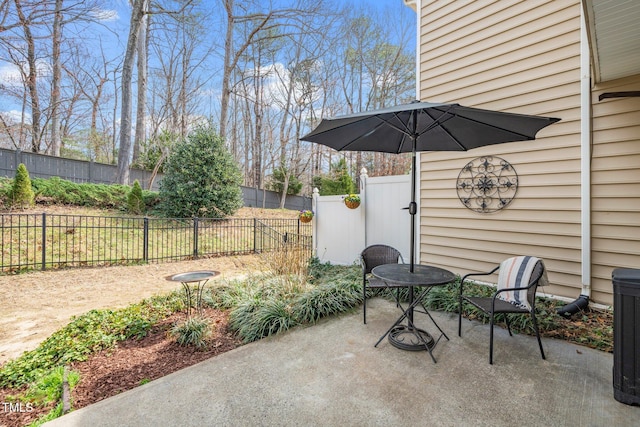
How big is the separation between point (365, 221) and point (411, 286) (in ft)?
10.0

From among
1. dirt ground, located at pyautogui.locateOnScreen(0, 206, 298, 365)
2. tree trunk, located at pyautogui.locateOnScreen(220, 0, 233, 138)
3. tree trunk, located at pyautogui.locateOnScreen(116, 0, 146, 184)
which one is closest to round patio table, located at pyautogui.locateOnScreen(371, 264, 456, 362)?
dirt ground, located at pyautogui.locateOnScreen(0, 206, 298, 365)

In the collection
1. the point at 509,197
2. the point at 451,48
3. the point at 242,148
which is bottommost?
the point at 509,197

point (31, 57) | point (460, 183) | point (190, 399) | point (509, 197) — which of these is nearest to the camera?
point (190, 399)

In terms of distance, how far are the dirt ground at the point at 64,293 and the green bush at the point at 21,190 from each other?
309 cm

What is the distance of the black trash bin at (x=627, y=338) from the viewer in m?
1.77

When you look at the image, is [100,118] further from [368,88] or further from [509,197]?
[509,197]

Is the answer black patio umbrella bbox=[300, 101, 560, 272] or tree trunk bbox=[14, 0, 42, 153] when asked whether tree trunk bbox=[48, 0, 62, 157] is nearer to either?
tree trunk bbox=[14, 0, 42, 153]

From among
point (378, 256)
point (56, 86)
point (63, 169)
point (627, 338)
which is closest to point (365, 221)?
point (378, 256)

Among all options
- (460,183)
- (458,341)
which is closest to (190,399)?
(458,341)

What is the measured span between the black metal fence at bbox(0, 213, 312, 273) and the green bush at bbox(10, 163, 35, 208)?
0.69 metres

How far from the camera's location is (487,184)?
3975 mm

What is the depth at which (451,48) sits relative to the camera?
4383mm

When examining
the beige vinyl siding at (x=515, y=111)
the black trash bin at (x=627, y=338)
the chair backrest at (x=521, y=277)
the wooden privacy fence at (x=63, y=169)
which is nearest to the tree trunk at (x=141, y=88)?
the wooden privacy fence at (x=63, y=169)

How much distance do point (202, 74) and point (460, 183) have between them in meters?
14.9
